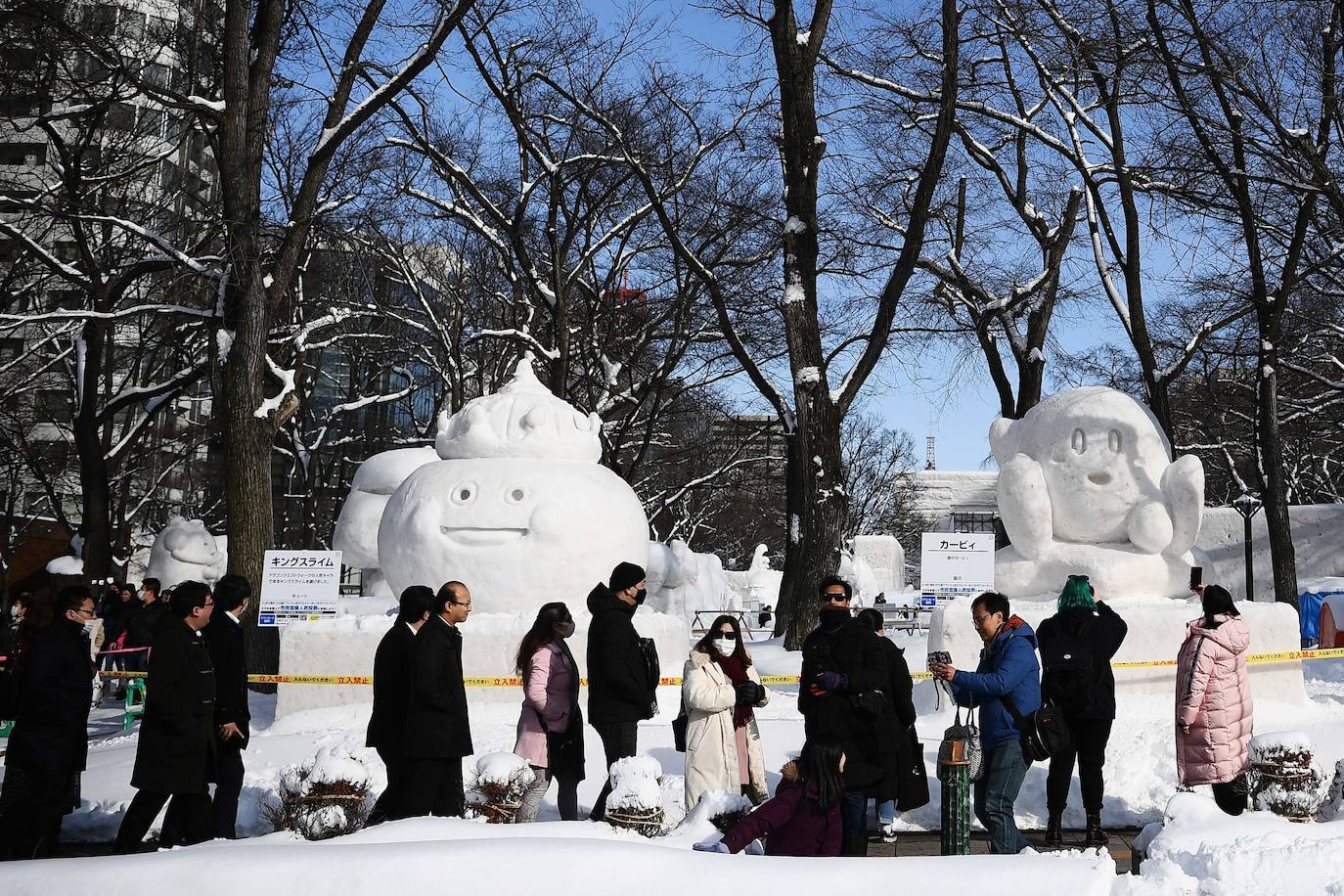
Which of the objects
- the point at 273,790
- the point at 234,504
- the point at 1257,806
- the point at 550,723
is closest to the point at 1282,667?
the point at 1257,806

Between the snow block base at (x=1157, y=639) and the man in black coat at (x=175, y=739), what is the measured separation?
651 cm

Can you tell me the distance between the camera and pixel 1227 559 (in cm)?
2877

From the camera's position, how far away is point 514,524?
11945 mm

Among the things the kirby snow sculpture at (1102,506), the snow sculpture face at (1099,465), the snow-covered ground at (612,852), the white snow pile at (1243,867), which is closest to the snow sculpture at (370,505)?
the kirby snow sculpture at (1102,506)

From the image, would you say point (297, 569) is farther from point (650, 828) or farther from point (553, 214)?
point (553, 214)

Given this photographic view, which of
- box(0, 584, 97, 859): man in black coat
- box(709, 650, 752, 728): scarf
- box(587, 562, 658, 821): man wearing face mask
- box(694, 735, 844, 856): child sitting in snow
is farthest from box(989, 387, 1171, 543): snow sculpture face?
box(0, 584, 97, 859): man in black coat

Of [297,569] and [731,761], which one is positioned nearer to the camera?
[731,761]

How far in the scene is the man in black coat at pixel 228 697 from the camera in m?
7.23

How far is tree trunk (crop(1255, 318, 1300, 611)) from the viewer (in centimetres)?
1767

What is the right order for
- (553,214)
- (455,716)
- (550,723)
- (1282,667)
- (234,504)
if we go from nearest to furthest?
(455,716)
(550,723)
(1282,667)
(234,504)
(553,214)

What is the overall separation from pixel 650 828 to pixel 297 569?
7045 millimetres

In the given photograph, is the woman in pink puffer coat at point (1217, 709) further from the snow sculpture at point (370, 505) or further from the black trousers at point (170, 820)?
the snow sculpture at point (370, 505)

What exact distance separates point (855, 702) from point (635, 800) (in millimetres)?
1121

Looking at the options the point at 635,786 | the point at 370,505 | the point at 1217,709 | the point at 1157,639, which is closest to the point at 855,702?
the point at 635,786
